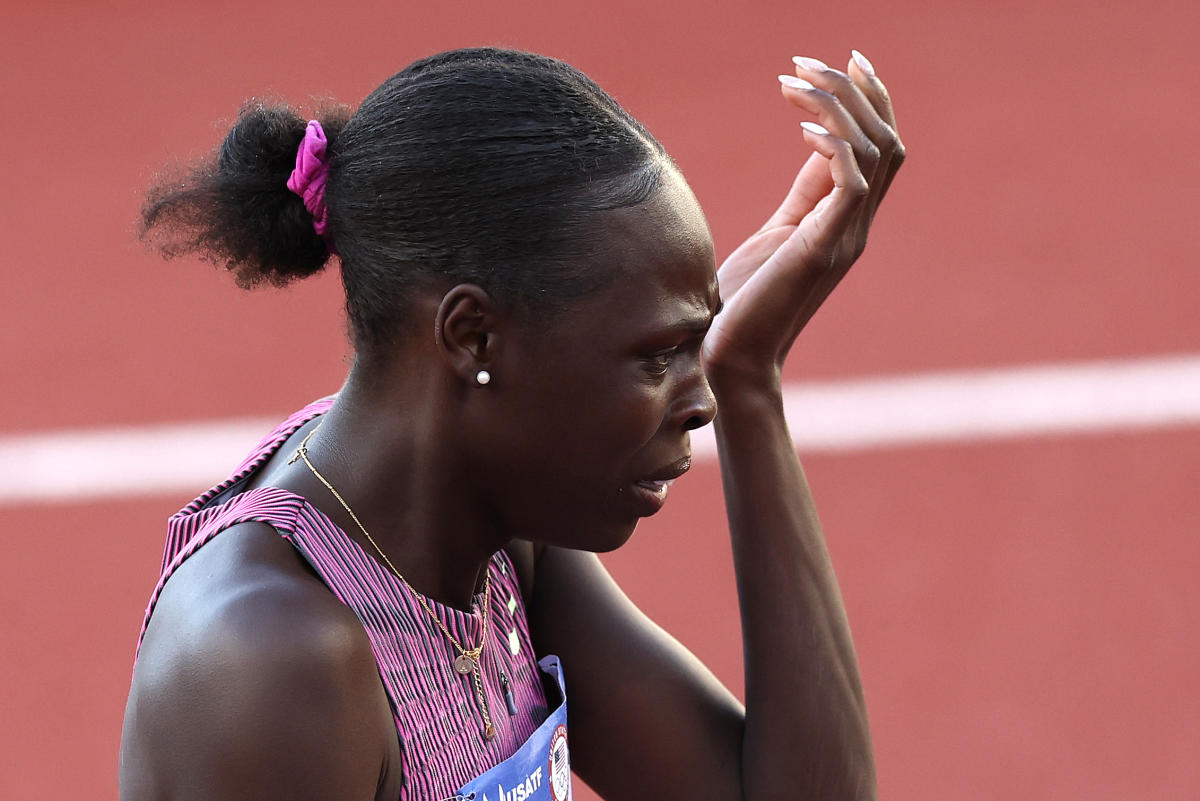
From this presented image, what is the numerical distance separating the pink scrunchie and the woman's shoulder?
47 centimetres

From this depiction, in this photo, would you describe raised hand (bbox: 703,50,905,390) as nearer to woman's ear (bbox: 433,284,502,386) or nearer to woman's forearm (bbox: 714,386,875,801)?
woman's forearm (bbox: 714,386,875,801)

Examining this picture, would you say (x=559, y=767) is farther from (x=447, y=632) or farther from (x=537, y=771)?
(x=447, y=632)

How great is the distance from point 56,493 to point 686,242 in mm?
4602

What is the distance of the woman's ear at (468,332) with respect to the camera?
1.80 meters

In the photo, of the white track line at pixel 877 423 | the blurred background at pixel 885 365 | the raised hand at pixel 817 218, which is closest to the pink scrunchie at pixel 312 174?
the raised hand at pixel 817 218

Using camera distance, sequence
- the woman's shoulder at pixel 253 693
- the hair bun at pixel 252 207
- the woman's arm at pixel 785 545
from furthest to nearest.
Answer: the woman's arm at pixel 785 545, the hair bun at pixel 252 207, the woman's shoulder at pixel 253 693

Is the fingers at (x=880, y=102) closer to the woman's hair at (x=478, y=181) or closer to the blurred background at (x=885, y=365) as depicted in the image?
the woman's hair at (x=478, y=181)

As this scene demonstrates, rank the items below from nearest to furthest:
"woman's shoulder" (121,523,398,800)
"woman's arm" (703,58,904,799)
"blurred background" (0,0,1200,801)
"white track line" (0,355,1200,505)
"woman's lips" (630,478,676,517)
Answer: "woman's shoulder" (121,523,398,800)
"woman's lips" (630,478,676,517)
"woman's arm" (703,58,904,799)
"blurred background" (0,0,1200,801)
"white track line" (0,355,1200,505)

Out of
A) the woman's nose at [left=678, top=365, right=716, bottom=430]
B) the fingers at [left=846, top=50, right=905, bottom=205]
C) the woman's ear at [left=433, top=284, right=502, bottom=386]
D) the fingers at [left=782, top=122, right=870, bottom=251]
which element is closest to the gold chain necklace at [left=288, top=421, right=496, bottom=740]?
the woman's ear at [left=433, top=284, right=502, bottom=386]

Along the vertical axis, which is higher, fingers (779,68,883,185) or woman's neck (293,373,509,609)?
fingers (779,68,883,185)

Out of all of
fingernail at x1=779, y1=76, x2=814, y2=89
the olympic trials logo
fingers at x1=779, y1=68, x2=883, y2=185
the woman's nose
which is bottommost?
the olympic trials logo

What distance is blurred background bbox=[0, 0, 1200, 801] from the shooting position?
194 inches

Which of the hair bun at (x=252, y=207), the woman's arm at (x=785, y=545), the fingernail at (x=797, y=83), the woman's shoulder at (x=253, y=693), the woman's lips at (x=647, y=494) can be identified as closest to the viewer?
the woman's shoulder at (x=253, y=693)

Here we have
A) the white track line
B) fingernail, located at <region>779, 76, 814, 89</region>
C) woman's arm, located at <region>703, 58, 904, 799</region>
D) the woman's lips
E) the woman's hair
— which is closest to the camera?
the woman's hair
